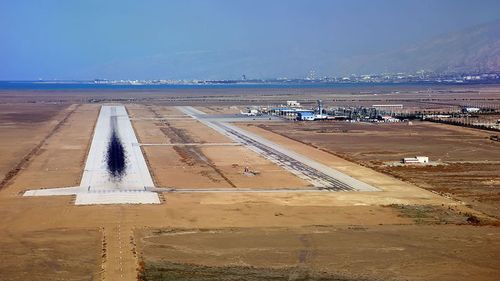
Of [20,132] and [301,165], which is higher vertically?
[301,165]

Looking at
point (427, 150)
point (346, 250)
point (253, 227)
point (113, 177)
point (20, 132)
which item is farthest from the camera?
point (20, 132)

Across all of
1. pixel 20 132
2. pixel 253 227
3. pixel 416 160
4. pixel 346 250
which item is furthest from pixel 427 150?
pixel 20 132

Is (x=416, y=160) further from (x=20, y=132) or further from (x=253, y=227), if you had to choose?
(x=20, y=132)

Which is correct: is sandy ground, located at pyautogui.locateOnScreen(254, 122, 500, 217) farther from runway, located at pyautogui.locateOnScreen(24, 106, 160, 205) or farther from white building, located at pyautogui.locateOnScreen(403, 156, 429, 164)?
runway, located at pyautogui.locateOnScreen(24, 106, 160, 205)

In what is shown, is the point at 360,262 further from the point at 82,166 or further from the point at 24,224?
the point at 82,166

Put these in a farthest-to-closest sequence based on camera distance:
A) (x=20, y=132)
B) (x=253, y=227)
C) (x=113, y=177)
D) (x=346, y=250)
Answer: (x=20, y=132), (x=113, y=177), (x=253, y=227), (x=346, y=250)

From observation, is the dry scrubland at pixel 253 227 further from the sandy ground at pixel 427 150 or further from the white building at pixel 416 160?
the white building at pixel 416 160

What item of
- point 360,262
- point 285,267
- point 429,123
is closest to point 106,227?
point 285,267
